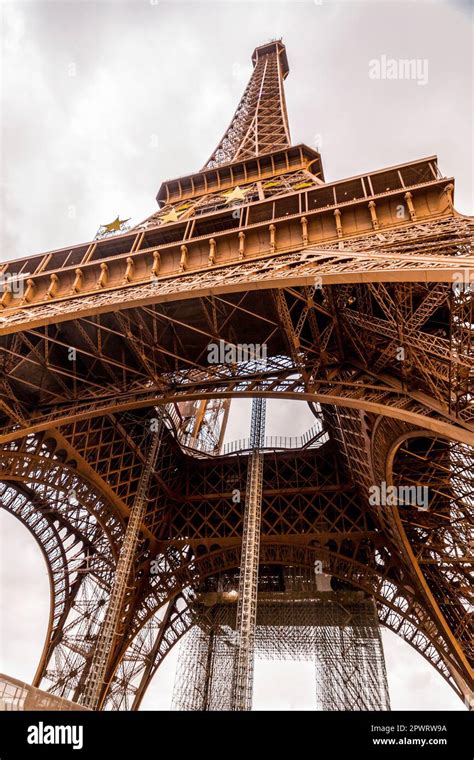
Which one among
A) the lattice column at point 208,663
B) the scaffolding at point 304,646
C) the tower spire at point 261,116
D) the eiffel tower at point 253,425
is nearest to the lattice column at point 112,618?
the eiffel tower at point 253,425

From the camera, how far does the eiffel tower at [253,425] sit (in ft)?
36.0

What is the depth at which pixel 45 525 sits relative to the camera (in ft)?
77.9

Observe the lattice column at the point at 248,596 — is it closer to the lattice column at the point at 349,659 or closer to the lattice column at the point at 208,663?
the lattice column at the point at 349,659

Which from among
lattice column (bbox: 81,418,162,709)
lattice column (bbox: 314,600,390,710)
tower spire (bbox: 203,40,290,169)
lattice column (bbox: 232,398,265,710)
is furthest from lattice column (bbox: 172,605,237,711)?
tower spire (bbox: 203,40,290,169)

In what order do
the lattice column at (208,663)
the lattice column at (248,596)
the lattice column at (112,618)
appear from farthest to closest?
1. the lattice column at (208,663)
2. the lattice column at (112,618)
3. the lattice column at (248,596)

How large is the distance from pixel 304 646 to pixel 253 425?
14284 mm

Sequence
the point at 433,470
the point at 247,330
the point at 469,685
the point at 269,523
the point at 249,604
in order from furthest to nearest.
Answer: the point at 269,523, the point at 469,685, the point at 433,470, the point at 247,330, the point at 249,604

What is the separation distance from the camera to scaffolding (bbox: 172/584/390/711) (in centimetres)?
2369

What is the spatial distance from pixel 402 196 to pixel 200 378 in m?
7.48

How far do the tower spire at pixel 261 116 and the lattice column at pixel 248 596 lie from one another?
1874cm

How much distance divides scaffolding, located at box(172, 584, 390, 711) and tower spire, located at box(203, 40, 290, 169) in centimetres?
2445

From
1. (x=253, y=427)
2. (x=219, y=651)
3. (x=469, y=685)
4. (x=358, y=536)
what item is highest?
(x=253, y=427)

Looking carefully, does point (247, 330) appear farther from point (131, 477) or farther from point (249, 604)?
point (131, 477)

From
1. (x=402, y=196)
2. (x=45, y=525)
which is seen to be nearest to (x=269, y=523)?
(x=45, y=525)
